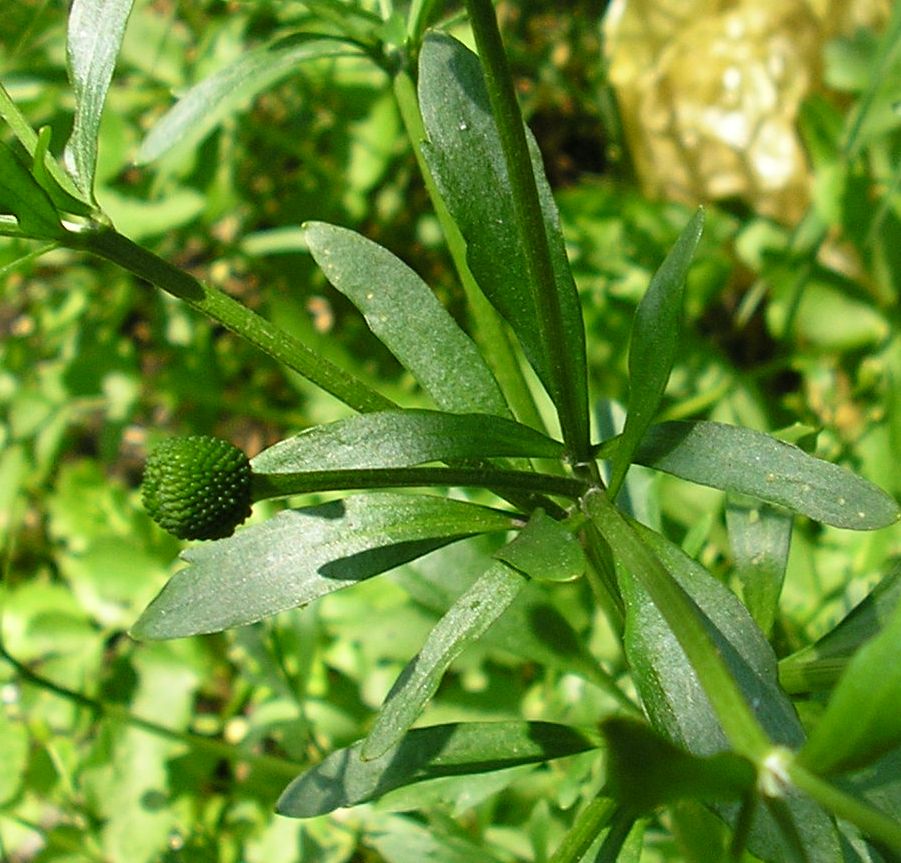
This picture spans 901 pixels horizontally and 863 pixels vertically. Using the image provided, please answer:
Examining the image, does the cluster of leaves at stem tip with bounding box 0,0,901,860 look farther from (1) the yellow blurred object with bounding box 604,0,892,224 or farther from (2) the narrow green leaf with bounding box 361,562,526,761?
(1) the yellow blurred object with bounding box 604,0,892,224

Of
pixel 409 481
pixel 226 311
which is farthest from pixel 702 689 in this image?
pixel 226 311

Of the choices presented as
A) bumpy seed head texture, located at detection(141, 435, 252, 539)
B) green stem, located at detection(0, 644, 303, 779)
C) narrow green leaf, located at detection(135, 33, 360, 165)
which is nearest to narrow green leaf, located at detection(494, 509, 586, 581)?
bumpy seed head texture, located at detection(141, 435, 252, 539)

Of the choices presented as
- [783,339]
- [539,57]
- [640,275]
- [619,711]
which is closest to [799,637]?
[619,711]

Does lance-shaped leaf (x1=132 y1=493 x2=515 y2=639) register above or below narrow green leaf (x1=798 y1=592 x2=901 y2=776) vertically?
below

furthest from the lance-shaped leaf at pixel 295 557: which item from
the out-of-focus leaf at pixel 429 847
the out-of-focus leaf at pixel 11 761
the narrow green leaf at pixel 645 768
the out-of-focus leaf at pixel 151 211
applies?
the out-of-focus leaf at pixel 151 211

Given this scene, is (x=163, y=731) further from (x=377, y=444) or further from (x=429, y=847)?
(x=377, y=444)

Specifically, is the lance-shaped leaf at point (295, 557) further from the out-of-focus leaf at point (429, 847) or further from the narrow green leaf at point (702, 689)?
the out-of-focus leaf at point (429, 847)

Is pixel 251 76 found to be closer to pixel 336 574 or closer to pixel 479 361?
pixel 479 361
